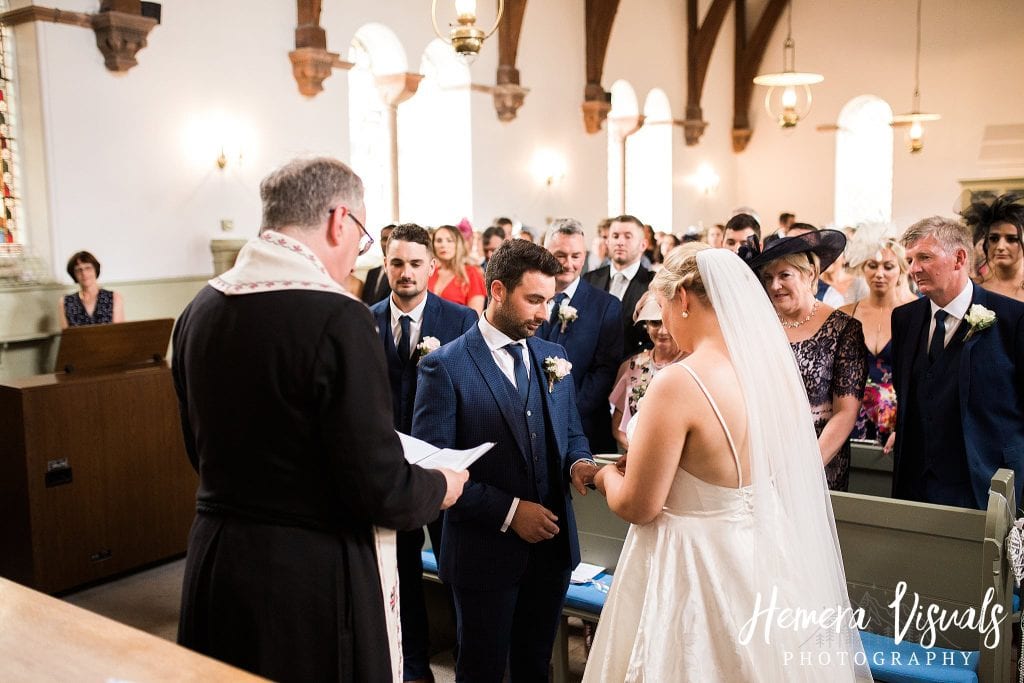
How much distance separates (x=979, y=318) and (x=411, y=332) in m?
2.07

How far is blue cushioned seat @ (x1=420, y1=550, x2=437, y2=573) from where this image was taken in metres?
3.81

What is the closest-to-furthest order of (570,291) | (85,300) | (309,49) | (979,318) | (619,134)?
1. (979,318)
2. (570,291)
3. (85,300)
4. (309,49)
5. (619,134)

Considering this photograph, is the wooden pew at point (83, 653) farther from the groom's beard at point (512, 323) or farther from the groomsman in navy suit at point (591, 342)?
the groomsman in navy suit at point (591, 342)

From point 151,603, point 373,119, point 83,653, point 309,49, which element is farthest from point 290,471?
point 373,119

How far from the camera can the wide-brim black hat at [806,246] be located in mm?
3402

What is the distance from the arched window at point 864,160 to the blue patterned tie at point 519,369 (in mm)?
15187

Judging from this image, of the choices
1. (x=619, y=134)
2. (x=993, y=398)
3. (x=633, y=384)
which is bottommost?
(x=633, y=384)

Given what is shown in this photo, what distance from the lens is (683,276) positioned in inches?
90.3

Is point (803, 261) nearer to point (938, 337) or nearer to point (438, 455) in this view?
point (938, 337)

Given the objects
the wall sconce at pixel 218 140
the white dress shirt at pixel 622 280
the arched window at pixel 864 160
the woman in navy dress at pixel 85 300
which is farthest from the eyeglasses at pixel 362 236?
the arched window at pixel 864 160

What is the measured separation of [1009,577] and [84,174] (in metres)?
6.87

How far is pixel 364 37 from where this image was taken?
10.2 metres

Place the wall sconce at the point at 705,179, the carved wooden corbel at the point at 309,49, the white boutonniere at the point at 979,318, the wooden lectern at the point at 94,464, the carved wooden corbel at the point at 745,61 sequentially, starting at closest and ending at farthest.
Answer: the white boutonniere at the point at 979,318 < the wooden lectern at the point at 94,464 < the carved wooden corbel at the point at 309,49 < the wall sconce at the point at 705,179 < the carved wooden corbel at the point at 745,61

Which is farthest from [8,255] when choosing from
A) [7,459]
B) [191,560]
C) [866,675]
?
[866,675]
